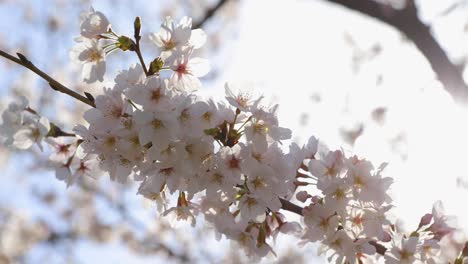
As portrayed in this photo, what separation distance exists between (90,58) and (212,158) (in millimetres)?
566

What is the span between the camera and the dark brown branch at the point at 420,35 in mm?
3287

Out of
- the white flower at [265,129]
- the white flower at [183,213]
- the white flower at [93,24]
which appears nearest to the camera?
the white flower at [265,129]

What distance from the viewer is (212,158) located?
1.44m

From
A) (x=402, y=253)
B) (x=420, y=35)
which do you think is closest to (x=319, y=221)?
(x=402, y=253)

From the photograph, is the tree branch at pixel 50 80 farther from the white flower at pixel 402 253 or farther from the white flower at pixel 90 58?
the white flower at pixel 402 253

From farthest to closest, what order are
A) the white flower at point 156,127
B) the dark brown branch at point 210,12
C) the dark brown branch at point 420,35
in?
the dark brown branch at point 210,12 → the dark brown branch at point 420,35 → the white flower at point 156,127

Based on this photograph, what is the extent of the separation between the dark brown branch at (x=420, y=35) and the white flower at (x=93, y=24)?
8.12 ft

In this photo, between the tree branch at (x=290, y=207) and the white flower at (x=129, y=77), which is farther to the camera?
the tree branch at (x=290, y=207)

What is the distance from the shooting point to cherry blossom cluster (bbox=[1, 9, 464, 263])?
140cm

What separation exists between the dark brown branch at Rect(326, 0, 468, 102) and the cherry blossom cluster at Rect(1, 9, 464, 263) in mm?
1804

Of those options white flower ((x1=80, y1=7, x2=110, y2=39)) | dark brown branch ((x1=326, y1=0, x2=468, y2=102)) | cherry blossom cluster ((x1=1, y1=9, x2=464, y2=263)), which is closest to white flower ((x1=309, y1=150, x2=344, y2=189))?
cherry blossom cluster ((x1=1, y1=9, x2=464, y2=263))

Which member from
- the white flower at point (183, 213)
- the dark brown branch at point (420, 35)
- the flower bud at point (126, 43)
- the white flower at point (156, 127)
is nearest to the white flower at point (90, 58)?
the flower bud at point (126, 43)

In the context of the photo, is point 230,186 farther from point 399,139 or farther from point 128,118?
point 399,139

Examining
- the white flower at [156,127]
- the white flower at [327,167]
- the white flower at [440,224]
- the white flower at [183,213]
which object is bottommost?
the white flower at [440,224]
